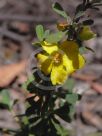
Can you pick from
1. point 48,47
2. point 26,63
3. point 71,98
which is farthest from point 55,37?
point 26,63

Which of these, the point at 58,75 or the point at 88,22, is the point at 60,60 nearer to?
the point at 58,75

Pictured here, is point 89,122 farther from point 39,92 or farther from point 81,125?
point 39,92

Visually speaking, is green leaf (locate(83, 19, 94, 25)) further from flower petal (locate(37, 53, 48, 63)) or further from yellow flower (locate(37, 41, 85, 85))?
flower petal (locate(37, 53, 48, 63))

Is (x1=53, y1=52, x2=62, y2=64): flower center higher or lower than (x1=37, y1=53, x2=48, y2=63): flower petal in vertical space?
lower

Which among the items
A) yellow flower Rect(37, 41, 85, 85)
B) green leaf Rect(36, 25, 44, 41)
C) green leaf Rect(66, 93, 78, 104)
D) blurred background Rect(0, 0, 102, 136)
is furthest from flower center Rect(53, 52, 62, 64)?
blurred background Rect(0, 0, 102, 136)

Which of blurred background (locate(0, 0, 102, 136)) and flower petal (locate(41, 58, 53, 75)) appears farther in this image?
blurred background (locate(0, 0, 102, 136))

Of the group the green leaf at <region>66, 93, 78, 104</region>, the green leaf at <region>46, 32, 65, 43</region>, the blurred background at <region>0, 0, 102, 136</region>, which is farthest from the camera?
the blurred background at <region>0, 0, 102, 136</region>

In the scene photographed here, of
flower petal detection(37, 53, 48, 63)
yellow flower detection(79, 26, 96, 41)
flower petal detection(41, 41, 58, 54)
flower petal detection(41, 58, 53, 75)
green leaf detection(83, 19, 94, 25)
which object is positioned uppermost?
green leaf detection(83, 19, 94, 25)

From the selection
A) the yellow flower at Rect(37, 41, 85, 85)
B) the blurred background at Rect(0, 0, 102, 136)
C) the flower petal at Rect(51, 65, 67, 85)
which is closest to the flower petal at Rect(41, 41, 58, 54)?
the yellow flower at Rect(37, 41, 85, 85)

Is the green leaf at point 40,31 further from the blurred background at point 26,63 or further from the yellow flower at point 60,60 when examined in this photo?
the blurred background at point 26,63

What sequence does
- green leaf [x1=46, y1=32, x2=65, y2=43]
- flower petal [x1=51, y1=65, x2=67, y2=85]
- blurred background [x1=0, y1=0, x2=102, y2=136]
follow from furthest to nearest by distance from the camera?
blurred background [x1=0, y1=0, x2=102, y2=136]
flower petal [x1=51, y1=65, x2=67, y2=85]
green leaf [x1=46, y1=32, x2=65, y2=43]
